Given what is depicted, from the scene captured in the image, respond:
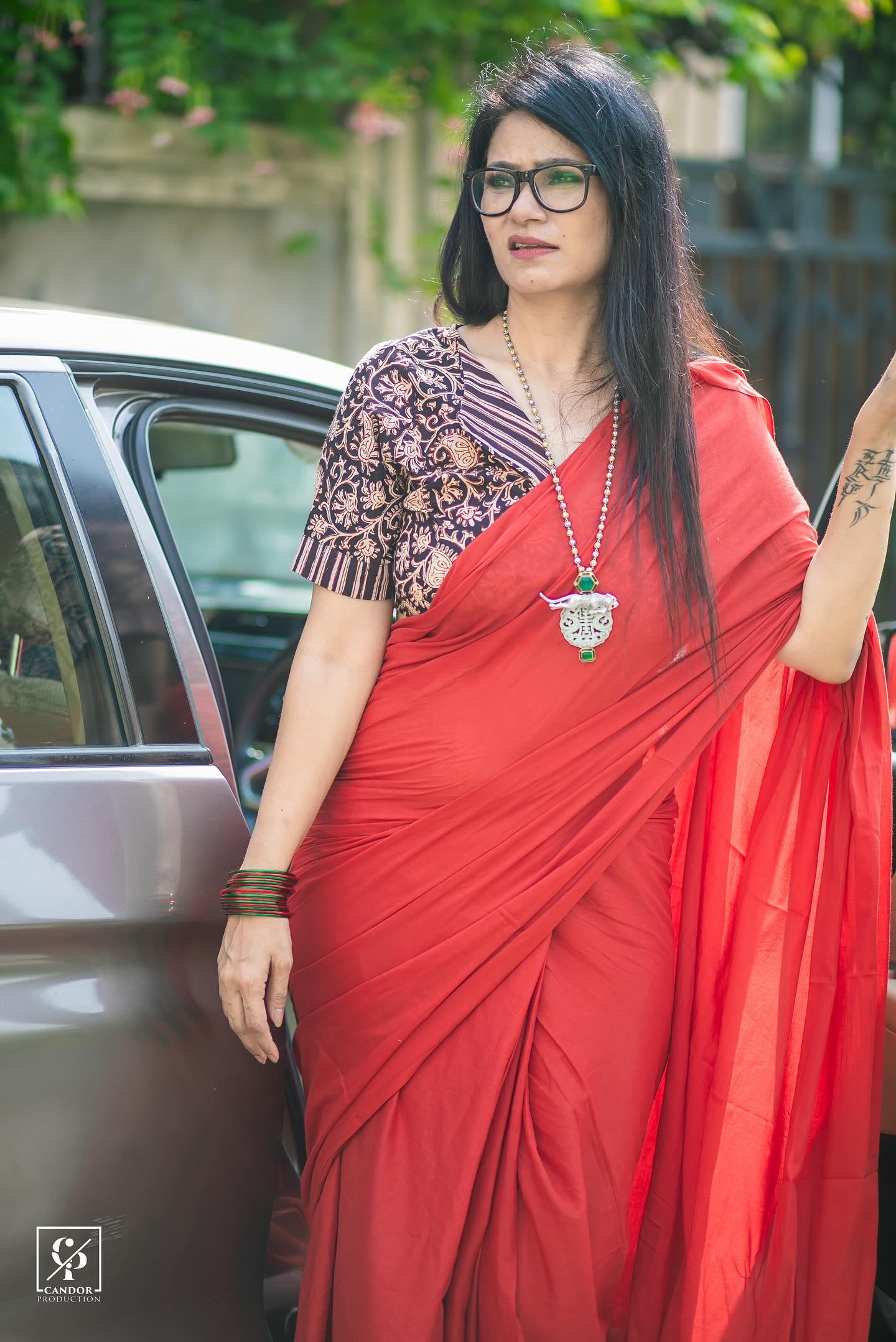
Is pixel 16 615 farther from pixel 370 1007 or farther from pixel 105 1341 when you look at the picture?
pixel 105 1341

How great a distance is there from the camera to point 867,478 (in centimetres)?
172

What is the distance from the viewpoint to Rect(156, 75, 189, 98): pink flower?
482 centimetres

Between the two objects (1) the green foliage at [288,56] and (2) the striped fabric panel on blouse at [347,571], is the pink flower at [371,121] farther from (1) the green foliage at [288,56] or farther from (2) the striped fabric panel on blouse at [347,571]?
(2) the striped fabric panel on blouse at [347,571]

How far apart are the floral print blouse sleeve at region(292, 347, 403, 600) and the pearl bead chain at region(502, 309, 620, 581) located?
20cm

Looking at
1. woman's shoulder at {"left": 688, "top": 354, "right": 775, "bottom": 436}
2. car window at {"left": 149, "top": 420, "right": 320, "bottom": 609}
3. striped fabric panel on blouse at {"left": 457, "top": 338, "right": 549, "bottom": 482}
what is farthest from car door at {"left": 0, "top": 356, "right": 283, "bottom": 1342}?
car window at {"left": 149, "top": 420, "right": 320, "bottom": 609}

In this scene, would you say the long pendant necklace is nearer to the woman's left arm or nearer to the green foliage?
the woman's left arm

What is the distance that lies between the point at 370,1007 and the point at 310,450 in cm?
115

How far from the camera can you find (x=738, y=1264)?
6.04 ft

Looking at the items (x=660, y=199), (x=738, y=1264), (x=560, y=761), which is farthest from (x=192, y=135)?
(x=738, y=1264)

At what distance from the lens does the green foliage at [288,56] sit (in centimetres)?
479

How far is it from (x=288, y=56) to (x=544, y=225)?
371 cm

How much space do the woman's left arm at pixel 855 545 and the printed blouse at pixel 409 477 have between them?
0.38 meters

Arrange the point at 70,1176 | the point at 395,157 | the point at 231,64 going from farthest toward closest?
the point at 395,157 < the point at 231,64 < the point at 70,1176

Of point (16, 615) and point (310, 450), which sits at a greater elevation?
point (310, 450)
